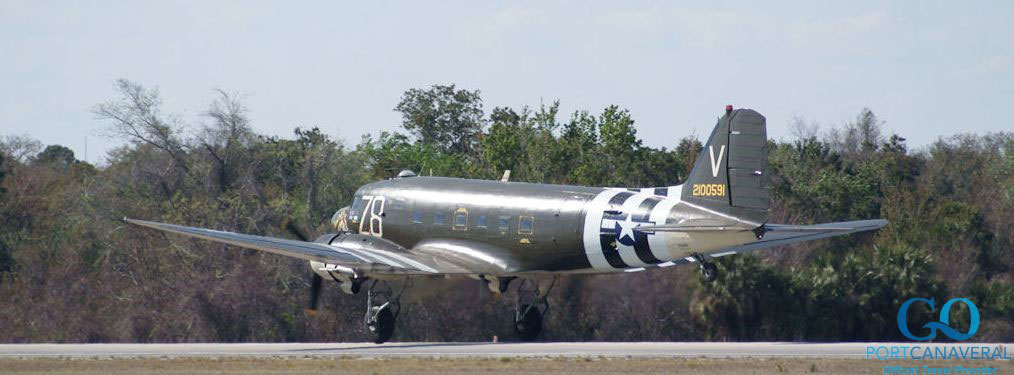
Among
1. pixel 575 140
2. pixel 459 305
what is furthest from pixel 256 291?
pixel 575 140

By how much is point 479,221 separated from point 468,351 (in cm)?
484

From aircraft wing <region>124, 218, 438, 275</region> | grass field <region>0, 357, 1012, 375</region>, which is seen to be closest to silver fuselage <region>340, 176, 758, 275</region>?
aircraft wing <region>124, 218, 438, 275</region>

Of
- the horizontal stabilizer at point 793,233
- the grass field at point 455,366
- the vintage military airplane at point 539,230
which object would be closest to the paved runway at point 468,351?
the grass field at point 455,366

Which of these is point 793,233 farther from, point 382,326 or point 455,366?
point 382,326

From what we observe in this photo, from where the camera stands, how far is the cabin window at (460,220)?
39.5 meters

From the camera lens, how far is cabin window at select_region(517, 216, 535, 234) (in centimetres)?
3788

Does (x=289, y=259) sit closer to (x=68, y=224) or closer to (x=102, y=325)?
(x=102, y=325)

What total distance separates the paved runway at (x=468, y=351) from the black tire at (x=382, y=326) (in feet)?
2.03

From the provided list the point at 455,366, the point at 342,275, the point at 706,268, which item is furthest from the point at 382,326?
the point at 706,268

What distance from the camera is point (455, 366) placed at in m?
31.2

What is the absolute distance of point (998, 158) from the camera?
358ft

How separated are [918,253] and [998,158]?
2684 inches

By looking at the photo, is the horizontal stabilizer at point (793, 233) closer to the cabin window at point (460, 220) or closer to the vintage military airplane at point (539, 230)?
the vintage military airplane at point (539, 230)

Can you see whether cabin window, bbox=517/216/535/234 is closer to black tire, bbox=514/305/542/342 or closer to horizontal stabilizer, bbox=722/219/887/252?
black tire, bbox=514/305/542/342
